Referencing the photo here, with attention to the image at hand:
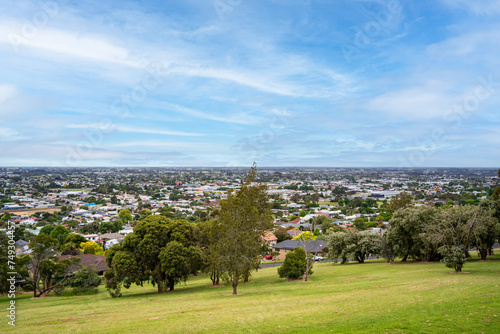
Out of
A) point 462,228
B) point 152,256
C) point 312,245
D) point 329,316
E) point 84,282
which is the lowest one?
point 312,245

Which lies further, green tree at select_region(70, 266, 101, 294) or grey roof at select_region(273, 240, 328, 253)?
grey roof at select_region(273, 240, 328, 253)

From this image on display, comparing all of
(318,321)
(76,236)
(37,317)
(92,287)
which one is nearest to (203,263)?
(92,287)

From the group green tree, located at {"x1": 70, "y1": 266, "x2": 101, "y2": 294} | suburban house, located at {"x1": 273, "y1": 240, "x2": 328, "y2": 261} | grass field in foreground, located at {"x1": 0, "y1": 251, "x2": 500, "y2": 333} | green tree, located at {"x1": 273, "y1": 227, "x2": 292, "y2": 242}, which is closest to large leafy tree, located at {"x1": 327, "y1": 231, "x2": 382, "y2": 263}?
suburban house, located at {"x1": 273, "y1": 240, "x2": 328, "y2": 261}

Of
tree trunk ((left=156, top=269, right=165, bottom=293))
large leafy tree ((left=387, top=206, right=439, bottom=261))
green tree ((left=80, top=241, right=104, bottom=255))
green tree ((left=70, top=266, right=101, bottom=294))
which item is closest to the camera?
tree trunk ((left=156, top=269, right=165, bottom=293))

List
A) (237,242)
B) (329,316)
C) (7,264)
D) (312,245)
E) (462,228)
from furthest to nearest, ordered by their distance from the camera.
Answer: (312,245) < (7,264) < (462,228) < (237,242) < (329,316)

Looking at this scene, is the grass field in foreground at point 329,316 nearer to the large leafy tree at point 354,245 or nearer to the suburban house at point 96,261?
the large leafy tree at point 354,245

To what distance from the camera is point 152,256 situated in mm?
28422

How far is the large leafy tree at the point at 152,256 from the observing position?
2698cm

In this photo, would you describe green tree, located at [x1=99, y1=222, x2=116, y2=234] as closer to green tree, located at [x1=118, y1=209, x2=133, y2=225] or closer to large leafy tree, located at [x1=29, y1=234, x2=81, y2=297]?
green tree, located at [x1=118, y1=209, x2=133, y2=225]

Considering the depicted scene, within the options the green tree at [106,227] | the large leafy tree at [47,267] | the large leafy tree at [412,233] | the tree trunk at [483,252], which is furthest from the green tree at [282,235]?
the green tree at [106,227]

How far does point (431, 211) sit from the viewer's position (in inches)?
1388

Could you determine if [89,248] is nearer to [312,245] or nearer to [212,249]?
[212,249]

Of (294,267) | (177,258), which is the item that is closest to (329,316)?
(177,258)

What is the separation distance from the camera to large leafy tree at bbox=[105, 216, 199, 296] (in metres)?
27.0
